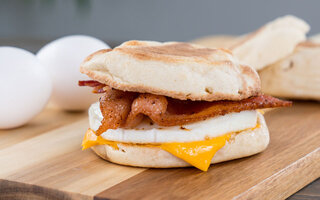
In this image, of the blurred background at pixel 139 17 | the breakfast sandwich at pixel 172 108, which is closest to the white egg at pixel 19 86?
the breakfast sandwich at pixel 172 108

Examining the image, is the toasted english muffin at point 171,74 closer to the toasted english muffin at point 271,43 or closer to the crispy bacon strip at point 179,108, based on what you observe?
the crispy bacon strip at point 179,108

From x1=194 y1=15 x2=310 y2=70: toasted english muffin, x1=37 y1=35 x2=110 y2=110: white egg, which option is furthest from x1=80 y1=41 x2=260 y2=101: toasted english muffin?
x1=194 y1=15 x2=310 y2=70: toasted english muffin

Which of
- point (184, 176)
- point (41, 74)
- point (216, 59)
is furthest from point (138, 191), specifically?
point (41, 74)

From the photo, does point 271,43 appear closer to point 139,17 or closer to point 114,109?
point 114,109

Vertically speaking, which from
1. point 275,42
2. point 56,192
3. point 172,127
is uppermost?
point 275,42

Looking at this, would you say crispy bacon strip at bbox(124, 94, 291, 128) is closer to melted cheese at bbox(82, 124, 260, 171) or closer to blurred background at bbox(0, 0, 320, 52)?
melted cheese at bbox(82, 124, 260, 171)

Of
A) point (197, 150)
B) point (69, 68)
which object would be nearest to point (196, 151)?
point (197, 150)

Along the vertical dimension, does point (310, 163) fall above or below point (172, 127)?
below

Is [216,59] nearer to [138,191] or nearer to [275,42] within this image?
[138,191]
